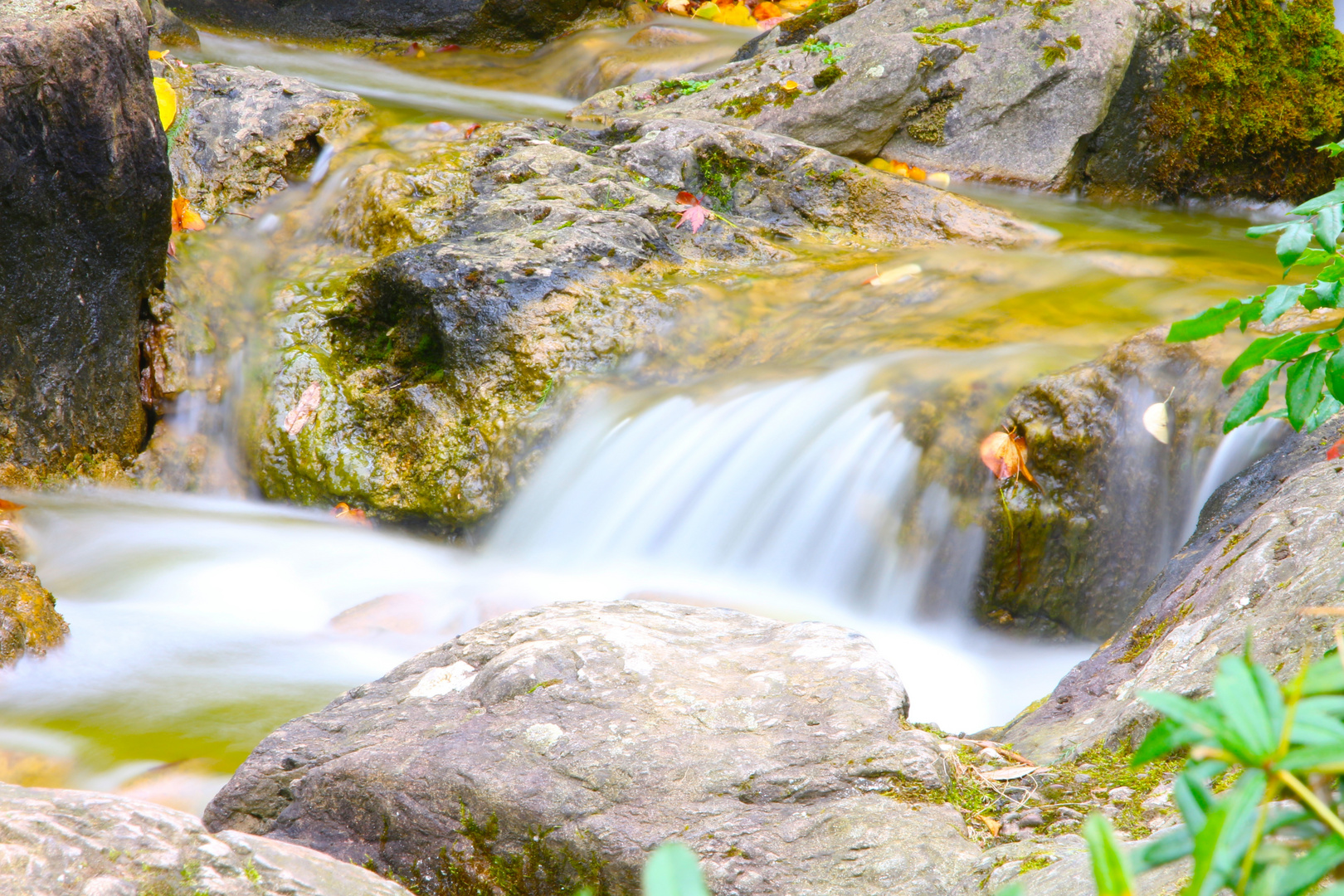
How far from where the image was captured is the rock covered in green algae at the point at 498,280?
4637 millimetres

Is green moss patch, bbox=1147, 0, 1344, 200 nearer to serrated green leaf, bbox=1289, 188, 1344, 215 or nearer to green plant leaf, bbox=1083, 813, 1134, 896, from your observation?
serrated green leaf, bbox=1289, 188, 1344, 215

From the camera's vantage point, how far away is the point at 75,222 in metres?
4.17

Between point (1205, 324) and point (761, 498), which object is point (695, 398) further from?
point (1205, 324)

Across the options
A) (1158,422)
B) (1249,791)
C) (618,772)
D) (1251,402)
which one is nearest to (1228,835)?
(1249,791)

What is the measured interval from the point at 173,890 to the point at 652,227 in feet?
15.3

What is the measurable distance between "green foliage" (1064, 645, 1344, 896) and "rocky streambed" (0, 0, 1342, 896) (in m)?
0.77

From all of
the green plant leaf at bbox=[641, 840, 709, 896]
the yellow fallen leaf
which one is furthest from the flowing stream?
the green plant leaf at bbox=[641, 840, 709, 896]

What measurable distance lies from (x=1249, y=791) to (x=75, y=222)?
490 centimetres

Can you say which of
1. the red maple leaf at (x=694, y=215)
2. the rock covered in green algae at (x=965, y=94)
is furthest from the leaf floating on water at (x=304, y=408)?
the rock covered in green algae at (x=965, y=94)

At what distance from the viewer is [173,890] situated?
3.60ft

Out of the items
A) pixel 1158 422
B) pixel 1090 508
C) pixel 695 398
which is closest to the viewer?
pixel 1090 508

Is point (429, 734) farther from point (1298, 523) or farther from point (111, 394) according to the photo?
point (111, 394)

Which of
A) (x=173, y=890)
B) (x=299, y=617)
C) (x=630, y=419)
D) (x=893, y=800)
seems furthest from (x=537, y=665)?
(x=630, y=419)

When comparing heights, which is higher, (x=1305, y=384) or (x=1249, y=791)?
(x=1305, y=384)
